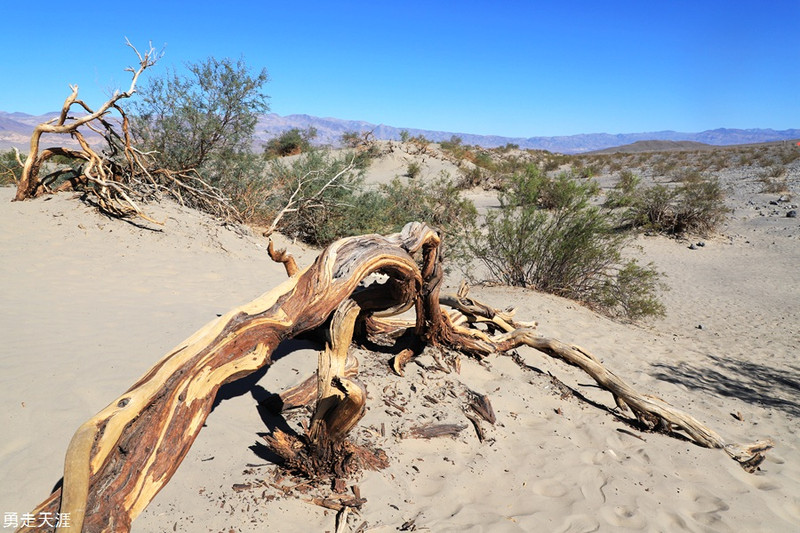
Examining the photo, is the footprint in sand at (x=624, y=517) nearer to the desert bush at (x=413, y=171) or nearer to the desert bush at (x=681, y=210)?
the desert bush at (x=681, y=210)

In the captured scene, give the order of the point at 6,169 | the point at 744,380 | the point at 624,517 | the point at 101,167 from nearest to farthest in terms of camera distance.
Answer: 1. the point at 624,517
2. the point at 744,380
3. the point at 101,167
4. the point at 6,169

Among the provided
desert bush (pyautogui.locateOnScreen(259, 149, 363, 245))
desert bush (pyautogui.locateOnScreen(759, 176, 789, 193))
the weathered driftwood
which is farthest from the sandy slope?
desert bush (pyautogui.locateOnScreen(759, 176, 789, 193))

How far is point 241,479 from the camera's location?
2.95 m

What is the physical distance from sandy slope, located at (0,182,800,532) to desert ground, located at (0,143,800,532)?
0.06 feet

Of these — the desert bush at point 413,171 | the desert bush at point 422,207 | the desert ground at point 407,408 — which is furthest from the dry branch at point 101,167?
the desert bush at point 413,171

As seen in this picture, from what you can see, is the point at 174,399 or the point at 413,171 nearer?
the point at 174,399

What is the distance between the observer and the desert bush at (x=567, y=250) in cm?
872

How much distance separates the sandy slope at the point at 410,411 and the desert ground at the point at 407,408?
0.02 metres

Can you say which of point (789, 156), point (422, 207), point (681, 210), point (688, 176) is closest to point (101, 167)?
point (422, 207)

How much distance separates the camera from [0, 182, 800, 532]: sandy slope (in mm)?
2922

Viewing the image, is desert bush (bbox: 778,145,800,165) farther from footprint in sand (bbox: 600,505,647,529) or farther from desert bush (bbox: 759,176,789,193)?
footprint in sand (bbox: 600,505,647,529)

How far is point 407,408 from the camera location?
4.02 metres

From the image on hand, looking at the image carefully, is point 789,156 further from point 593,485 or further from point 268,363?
point 268,363

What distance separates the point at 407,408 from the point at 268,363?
1433mm
